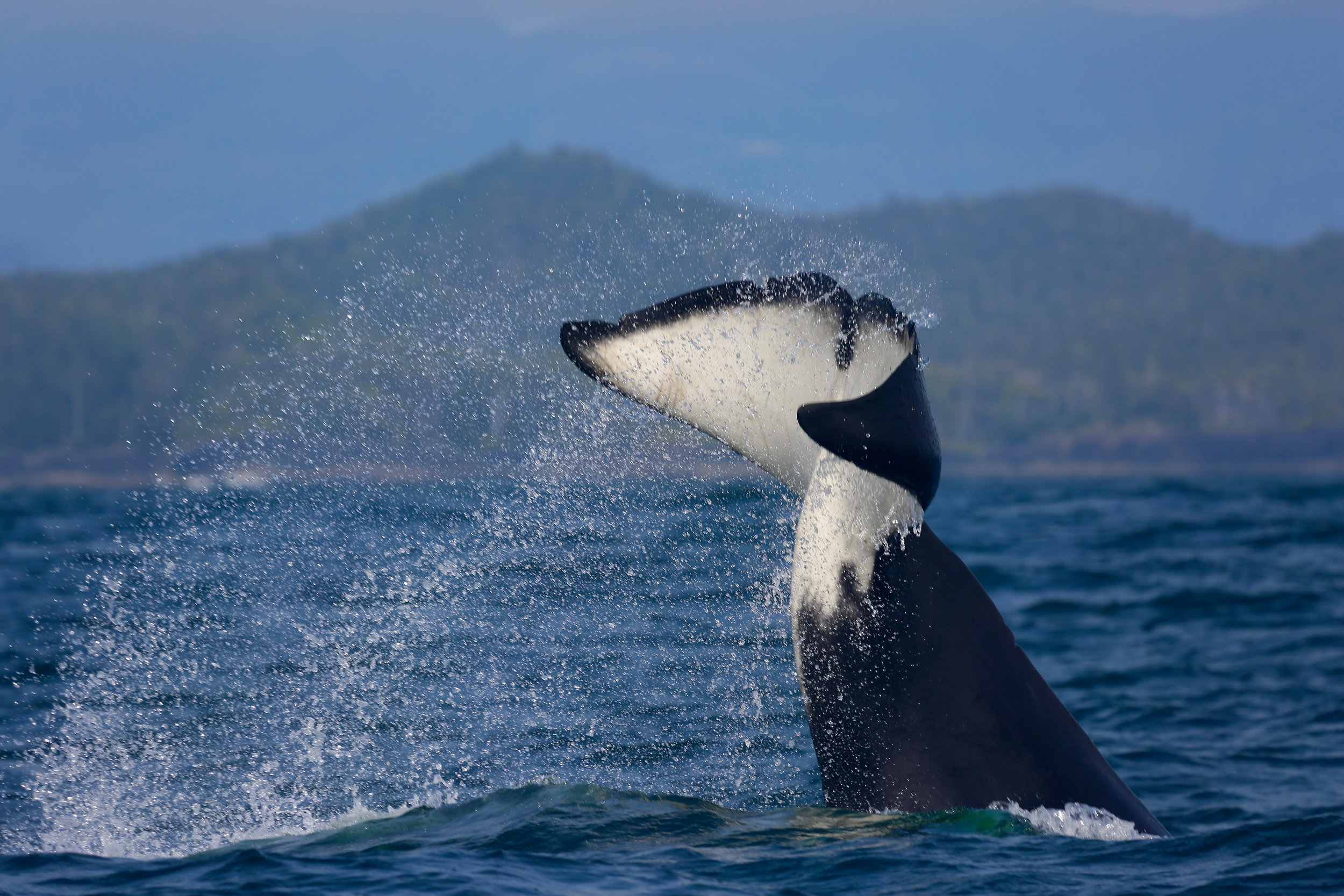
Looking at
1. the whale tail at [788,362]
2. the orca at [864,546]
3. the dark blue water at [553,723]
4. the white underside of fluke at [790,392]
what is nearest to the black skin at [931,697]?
the orca at [864,546]

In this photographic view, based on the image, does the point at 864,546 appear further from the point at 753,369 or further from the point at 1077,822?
the point at 1077,822

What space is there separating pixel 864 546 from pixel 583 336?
150cm

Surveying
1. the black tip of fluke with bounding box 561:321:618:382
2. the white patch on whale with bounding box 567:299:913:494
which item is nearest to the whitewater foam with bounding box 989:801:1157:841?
the white patch on whale with bounding box 567:299:913:494

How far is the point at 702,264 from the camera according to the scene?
10825 cm

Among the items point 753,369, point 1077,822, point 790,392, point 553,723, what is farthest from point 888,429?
point 553,723

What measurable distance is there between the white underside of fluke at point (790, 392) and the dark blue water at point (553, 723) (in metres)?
1.36

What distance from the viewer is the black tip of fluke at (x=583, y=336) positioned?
18.1 ft

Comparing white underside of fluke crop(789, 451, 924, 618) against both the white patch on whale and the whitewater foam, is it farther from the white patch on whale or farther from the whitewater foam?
the whitewater foam

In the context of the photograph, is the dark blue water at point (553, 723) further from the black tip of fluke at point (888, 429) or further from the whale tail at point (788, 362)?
the whale tail at point (788, 362)

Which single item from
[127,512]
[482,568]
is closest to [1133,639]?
[482,568]

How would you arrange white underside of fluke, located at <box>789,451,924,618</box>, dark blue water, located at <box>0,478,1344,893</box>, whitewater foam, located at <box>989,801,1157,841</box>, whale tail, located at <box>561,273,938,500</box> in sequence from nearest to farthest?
whale tail, located at <box>561,273,938,500</box> < white underside of fluke, located at <box>789,451,924,618</box> < whitewater foam, located at <box>989,801,1157,841</box> < dark blue water, located at <box>0,478,1344,893</box>

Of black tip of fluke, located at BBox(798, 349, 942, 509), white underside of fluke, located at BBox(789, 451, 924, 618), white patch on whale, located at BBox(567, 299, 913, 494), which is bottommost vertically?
white underside of fluke, located at BBox(789, 451, 924, 618)

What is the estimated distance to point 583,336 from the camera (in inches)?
218

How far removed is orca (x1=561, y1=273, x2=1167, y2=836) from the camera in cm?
528
